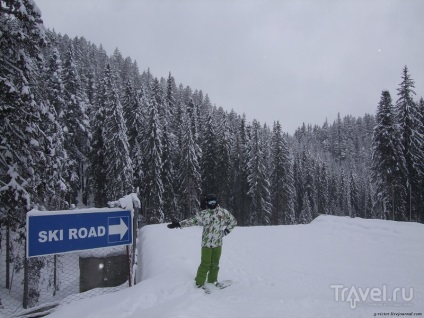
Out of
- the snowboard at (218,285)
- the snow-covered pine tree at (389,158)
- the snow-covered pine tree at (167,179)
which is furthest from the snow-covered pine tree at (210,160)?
the snowboard at (218,285)

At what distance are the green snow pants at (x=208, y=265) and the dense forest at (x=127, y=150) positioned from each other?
254 inches

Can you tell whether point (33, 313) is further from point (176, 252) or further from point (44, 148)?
point (44, 148)

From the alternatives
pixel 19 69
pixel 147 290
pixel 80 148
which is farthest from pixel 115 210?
pixel 80 148

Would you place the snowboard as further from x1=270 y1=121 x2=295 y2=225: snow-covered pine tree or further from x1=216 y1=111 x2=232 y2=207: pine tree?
x1=270 y1=121 x2=295 y2=225: snow-covered pine tree

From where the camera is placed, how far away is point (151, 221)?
36.2m

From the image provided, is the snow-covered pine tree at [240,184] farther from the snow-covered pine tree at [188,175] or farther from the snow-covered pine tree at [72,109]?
the snow-covered pine tree at [72,109]

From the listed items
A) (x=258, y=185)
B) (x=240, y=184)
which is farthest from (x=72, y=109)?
(x=240, y=184)

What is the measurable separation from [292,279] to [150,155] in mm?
30889

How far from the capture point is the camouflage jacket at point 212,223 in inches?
248

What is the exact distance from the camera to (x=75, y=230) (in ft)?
18.1

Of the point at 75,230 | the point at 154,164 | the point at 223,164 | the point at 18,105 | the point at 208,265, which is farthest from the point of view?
the point at 223,164

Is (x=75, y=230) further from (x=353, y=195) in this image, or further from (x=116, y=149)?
(x=353, y=195)

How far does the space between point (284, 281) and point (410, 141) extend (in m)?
34.5

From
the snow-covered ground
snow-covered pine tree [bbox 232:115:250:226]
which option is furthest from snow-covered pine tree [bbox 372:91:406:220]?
the snow-covered ground
